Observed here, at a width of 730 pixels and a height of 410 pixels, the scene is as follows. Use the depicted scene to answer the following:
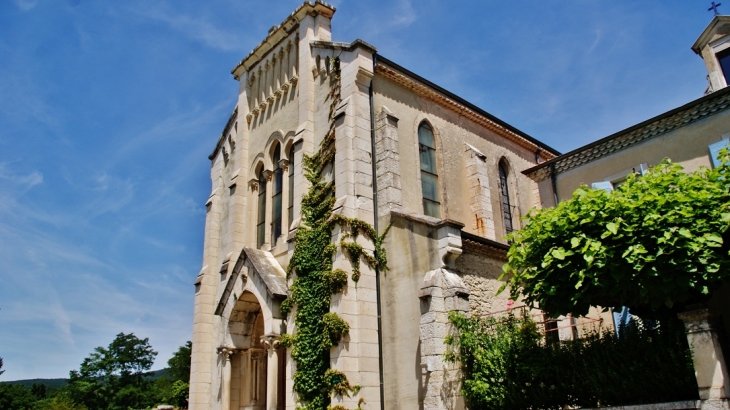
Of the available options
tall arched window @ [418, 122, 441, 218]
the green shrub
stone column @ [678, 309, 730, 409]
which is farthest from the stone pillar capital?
stone column @ [678, 309, 730, 409]

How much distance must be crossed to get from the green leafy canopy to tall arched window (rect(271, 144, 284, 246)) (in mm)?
11082

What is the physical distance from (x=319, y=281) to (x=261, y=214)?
6.16 m

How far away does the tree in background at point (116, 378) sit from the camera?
193 ft

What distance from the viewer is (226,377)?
1981cm

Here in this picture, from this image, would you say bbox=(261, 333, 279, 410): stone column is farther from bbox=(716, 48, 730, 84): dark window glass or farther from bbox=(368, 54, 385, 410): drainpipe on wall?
bbox=(716, 48, 730, 84): dark window glass

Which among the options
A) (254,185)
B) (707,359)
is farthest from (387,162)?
(707,359)

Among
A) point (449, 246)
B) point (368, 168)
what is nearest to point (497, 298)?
point (449, 246)

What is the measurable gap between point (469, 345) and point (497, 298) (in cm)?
367

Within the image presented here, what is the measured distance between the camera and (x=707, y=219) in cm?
1041

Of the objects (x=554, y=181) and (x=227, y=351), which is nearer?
(x=554, y=181)

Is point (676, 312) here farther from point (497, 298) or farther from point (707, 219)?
point (497, 298)

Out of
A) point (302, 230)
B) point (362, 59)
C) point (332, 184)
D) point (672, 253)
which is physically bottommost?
point (672, 253)

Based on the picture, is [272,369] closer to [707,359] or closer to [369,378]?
[369,378]

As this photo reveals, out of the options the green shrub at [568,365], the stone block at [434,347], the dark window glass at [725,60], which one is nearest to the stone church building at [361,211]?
the stone block at [434,347]
